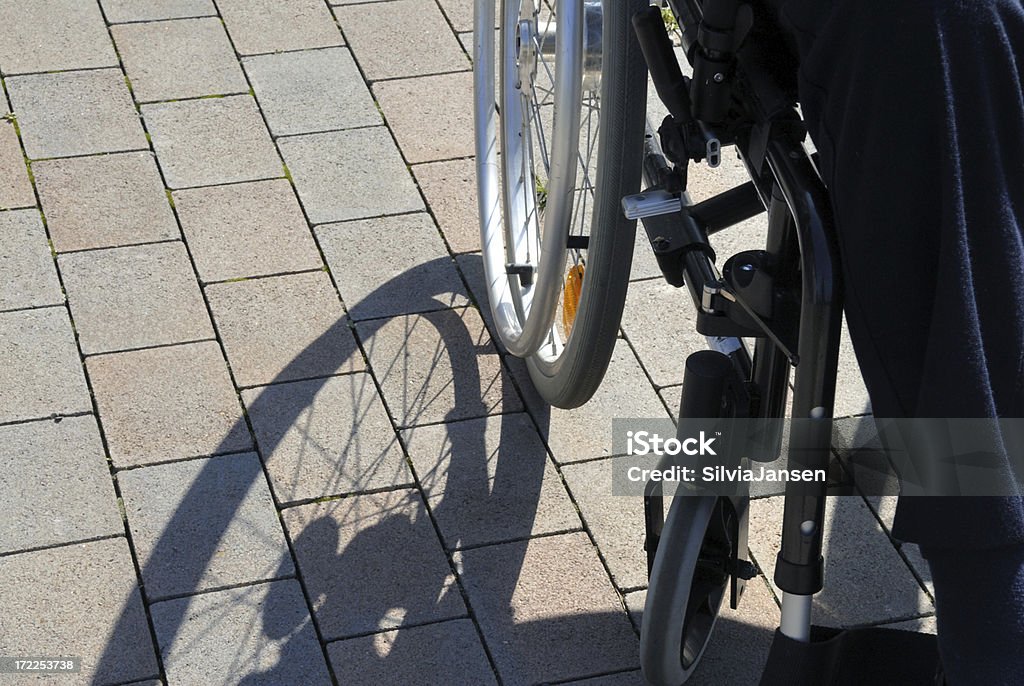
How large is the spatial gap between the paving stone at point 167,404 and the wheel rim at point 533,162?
1.95 feet

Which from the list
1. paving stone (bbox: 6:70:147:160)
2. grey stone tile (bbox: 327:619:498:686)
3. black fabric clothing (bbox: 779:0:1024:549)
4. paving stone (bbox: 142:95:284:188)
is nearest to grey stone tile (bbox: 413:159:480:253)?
paving stone (bbox: 142:95:284:188)

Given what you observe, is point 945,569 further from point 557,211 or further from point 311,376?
point 311,376

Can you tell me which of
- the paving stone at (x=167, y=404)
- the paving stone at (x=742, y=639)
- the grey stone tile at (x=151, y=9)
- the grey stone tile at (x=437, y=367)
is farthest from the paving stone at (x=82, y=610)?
the grey stone tile at (x=151, y=9)

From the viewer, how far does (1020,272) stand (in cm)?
134

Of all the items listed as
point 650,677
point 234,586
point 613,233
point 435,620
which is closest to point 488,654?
point 435,620

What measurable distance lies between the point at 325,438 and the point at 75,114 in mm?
1418

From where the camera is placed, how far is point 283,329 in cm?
289

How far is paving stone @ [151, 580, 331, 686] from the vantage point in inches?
86.3

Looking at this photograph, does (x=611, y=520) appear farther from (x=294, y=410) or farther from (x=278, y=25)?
(x=278, y=25)

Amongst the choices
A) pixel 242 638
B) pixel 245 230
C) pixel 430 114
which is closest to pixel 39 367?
pixel 245 230

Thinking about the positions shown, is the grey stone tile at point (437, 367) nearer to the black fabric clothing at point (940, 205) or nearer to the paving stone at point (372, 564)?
the paving stone at point (372, 564)

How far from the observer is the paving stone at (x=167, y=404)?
2.60 meters

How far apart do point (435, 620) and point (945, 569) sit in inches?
43.7

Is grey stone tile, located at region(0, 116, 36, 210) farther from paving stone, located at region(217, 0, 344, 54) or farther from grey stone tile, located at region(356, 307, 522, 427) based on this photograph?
grey stone tile, located at region(356, 307, 522, 427)
